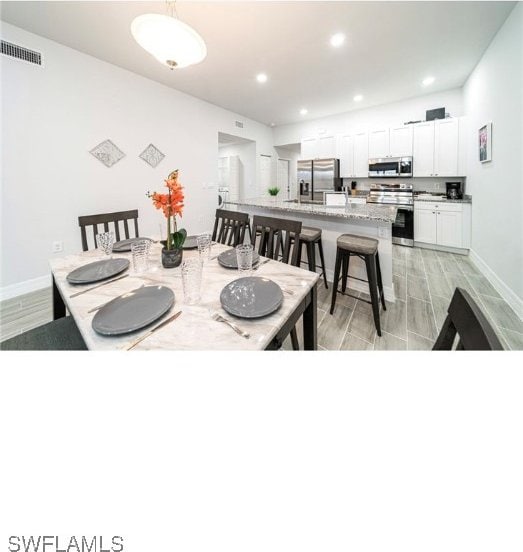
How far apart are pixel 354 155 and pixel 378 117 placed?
0.77m

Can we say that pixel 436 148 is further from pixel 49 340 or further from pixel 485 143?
pixel 49 340

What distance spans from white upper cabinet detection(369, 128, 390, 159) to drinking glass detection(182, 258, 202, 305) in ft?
17.4

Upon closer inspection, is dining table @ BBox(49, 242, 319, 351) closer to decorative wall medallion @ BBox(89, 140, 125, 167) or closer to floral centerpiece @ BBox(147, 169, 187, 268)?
floral centerpiece @ BBox(147, 169, 187, 268)

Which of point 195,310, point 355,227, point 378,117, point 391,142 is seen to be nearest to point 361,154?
point 391,142

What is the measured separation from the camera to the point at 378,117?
5.10 m

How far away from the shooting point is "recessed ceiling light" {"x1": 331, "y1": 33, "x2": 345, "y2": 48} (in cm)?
270

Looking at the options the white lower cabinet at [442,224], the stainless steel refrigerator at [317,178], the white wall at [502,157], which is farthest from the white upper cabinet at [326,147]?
the white wall at [502,157]

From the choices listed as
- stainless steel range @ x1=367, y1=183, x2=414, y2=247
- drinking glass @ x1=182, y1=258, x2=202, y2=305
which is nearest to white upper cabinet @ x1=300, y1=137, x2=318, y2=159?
stainless steel range @ x1=367, y1=183, x2=414, y2=247

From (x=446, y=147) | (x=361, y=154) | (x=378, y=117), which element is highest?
(x=378, y=117)

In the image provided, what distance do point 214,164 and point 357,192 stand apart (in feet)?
10.0
